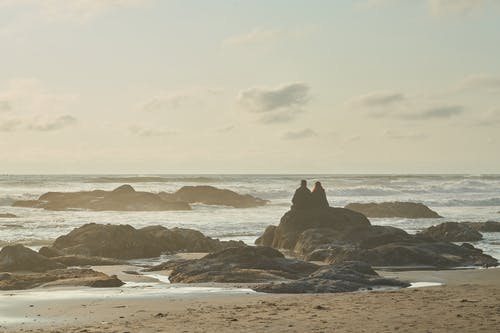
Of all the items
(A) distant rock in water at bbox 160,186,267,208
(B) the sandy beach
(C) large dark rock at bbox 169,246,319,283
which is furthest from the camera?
(A) distant rock in water at bbox 160,186,267,208

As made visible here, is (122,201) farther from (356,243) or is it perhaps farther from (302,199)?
(356,243)

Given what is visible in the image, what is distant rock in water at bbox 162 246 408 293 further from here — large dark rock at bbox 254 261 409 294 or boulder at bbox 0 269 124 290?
boulder at bbox 0 269 124 290

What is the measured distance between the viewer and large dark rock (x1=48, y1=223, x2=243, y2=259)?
1103 inches

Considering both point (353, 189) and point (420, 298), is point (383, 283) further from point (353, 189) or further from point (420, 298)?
point (353, 189)

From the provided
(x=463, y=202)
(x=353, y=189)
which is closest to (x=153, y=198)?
(x=463, y=202)

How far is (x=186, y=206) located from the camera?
6569cm

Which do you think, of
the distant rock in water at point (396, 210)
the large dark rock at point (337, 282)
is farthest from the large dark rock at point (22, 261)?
the distant rock in water at point (396, 210)

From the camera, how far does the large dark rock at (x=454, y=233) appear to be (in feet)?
115

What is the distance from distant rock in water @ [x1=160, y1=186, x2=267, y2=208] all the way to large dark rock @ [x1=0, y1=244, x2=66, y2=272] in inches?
1997

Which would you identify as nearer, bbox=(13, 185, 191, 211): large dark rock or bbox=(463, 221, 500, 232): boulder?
bbox=(463, 221, 500, 232): boulder

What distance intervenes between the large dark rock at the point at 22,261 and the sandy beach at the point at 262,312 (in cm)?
536

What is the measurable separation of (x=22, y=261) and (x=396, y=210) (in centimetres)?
3745

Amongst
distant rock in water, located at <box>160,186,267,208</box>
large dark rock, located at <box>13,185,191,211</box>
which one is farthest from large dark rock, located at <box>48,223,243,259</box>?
distant rock in water, located at <box>160,186,267,208</box>

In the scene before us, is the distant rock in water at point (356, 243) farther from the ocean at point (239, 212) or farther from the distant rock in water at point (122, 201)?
the distant rock in water at point (122, 201)
